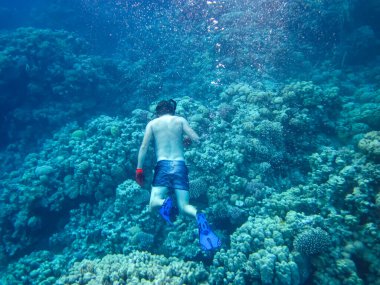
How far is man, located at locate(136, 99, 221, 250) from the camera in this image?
451 centimetres

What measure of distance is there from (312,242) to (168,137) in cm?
343

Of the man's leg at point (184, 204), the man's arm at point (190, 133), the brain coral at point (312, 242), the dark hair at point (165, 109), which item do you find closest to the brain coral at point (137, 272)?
the man's leg at point (184, 204)

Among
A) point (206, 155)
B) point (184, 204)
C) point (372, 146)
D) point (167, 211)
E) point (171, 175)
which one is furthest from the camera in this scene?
point (206, 155)

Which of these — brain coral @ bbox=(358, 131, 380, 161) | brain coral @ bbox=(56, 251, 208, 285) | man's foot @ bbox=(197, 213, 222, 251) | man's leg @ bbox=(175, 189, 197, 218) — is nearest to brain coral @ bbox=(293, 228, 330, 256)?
man's foot @ bbox=(197, 213, 222, 251)

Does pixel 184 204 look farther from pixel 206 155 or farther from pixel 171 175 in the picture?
pixel 206 155

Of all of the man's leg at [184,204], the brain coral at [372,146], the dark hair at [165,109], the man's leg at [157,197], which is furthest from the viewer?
the brain coral at [372,146]

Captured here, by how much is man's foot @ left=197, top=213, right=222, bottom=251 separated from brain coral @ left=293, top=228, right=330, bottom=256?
1.59 m

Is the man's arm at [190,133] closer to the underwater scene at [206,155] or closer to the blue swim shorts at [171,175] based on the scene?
the underwater scene at [206,155]

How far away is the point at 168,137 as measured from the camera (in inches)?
204

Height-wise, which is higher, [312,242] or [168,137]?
[168,137]

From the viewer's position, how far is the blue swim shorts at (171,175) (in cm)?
488

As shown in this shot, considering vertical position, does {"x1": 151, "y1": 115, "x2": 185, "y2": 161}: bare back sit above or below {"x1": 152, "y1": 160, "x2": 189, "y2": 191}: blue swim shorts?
above

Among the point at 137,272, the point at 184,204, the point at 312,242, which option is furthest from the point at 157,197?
the point at 312,242

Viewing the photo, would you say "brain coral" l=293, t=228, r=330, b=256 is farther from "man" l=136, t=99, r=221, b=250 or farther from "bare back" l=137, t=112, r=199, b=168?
"bare back" l=137, t=112, r=199, b=168
